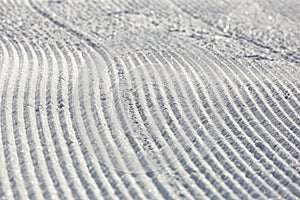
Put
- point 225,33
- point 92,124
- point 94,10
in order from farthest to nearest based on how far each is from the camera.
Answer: point 94,10 → point 225,33 → point 92,124

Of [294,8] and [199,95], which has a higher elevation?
[294,8]

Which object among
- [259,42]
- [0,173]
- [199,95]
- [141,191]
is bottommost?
[0,173]

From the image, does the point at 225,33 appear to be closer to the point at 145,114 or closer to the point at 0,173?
the point at 145,114

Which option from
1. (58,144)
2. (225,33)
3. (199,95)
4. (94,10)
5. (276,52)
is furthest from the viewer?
(94,10)

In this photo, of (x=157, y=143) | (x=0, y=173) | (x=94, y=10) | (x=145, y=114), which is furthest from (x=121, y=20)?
(x=0, y=173)

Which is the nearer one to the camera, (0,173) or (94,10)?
(0,173)

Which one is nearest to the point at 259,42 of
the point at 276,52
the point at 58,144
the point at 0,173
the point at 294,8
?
the point at 276,52
